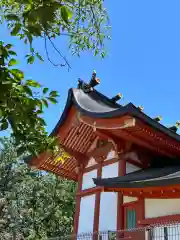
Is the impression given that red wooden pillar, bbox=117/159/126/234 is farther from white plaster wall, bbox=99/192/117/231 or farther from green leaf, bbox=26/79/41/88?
green leaf, bbox=26/79/41/88

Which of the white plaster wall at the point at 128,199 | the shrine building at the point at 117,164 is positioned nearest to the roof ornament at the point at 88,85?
the shrine building at the point at 117,164

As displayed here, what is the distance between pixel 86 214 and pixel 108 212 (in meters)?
1.02

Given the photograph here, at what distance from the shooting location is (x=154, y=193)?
7.00 meters

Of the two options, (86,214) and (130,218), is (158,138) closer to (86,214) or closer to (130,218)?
(130,218)

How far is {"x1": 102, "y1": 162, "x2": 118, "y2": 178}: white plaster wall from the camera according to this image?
903 cm

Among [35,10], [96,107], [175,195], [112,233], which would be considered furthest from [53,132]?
[35,10]

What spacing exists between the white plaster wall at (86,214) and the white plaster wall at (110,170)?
0.73 metres

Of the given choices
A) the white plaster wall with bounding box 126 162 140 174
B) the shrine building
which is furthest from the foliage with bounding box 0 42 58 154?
the white plaster wall with bounding box 126 162 140 174

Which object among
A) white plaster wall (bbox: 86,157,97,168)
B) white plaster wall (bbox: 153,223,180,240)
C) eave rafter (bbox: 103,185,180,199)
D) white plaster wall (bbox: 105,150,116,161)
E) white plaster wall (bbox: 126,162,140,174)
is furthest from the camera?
white plaster wall (bbox: 86,157,97,168)

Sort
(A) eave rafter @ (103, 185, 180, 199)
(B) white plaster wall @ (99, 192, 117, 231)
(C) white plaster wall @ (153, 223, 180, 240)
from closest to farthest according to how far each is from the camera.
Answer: (C) white plaster wall @ (153, 223, 180, 240), (A) eave rafter @ (103, 185, 180, 199), (B) white plaster wall @ (99, 192, 117, 231)

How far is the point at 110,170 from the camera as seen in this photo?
30.3 ft

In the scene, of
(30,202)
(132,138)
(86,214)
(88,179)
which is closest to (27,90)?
(132,138)

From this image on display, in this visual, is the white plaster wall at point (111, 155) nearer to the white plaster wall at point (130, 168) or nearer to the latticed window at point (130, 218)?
the white plaster wall at point (130, 168)

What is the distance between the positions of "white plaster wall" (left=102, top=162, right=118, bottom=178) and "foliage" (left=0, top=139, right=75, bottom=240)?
1111cm
